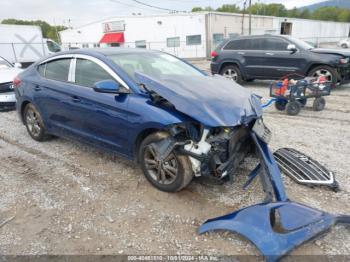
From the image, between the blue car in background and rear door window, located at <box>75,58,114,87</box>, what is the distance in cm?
1

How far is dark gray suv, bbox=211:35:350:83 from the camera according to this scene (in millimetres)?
8516

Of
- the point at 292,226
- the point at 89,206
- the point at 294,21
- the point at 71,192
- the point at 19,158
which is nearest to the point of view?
the point at 292,226

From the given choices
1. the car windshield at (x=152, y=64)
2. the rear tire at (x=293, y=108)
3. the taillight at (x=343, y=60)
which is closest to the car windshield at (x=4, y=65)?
the car windshield at (x=152, y=64)

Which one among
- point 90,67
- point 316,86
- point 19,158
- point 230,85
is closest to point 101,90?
point 90,67

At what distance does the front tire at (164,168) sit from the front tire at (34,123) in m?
2.45

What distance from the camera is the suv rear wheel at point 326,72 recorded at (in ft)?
27.8

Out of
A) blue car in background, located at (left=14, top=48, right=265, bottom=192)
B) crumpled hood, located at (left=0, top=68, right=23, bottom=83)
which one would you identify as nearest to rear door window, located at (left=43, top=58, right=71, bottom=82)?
blue car in background, located at (left=14, top=48, right=265, bottom=192)

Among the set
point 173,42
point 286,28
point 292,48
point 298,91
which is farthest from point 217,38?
point 298,91

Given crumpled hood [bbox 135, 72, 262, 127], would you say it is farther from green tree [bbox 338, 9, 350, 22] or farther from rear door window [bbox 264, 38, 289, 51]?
green tree [bbox 338, 9, 350, 22]

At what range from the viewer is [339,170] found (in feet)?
12.5

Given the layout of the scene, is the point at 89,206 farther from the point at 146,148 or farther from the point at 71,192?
the point at 146,148

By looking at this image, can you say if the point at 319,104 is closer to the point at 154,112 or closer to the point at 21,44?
the point at 154,112

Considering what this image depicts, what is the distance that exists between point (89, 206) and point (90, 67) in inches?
74.0

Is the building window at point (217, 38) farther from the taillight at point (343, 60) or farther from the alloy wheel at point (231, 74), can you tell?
the taillight at point (343, 60)
